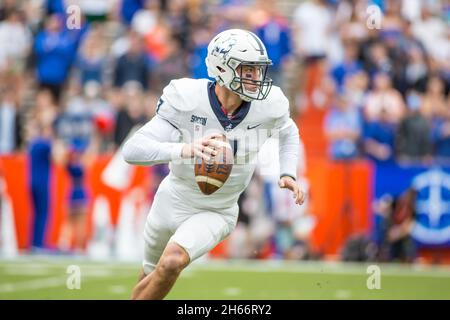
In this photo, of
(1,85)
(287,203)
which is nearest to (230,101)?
(287,203)

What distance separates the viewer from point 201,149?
6457mm

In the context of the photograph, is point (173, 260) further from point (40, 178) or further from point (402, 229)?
point (40, 178)

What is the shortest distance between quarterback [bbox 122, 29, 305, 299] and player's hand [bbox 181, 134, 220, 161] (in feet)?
0.43

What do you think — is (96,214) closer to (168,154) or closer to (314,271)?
(314,271)

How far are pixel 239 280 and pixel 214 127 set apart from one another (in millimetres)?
4056

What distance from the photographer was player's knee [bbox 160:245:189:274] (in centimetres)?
661

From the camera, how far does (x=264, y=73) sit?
22.8 ft

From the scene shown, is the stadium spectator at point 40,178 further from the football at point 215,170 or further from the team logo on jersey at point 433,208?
the football at point 215,170

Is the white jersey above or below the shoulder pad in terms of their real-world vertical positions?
below

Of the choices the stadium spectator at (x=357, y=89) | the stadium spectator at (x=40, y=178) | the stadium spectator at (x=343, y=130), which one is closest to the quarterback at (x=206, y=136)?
the stadium spectator at (x=343, y=130)

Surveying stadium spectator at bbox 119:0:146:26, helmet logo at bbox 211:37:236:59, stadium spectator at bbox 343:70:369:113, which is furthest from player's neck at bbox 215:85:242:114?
stadium spectator at bbox 119:0:146:26

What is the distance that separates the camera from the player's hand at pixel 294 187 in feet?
22.6

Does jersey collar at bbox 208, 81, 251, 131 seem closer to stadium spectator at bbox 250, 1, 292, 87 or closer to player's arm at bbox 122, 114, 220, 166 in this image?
player's arm at bbox 122, 114, 220, 166

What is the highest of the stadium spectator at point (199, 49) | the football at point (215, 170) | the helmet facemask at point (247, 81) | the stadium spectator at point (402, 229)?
the stadium spectator at point (199, 49)
